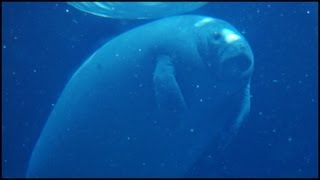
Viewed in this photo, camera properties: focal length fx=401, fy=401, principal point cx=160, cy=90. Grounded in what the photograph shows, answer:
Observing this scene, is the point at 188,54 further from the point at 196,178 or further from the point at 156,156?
the point at 196,178

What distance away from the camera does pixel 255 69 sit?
7.67 meters

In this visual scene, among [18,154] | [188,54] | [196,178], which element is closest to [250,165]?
[196,178]

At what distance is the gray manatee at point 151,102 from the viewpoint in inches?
208

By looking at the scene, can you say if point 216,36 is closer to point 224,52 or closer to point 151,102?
point 224,52

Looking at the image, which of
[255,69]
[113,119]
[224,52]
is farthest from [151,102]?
[255,69]

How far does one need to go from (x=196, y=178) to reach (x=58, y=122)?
2910 mm

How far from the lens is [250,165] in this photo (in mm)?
8062

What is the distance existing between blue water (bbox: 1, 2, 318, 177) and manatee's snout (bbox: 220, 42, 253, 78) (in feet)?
8.17

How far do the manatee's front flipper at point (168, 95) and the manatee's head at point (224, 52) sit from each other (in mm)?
562

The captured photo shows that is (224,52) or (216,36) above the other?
(216,36)

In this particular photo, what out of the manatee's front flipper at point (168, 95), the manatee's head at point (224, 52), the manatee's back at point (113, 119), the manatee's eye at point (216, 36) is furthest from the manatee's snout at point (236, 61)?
the manatee's back at point (113, 119)

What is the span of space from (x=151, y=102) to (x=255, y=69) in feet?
9.97

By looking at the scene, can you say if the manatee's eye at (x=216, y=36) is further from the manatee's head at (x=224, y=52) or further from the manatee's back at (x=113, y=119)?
the manatee's back at (x=113, y=119)

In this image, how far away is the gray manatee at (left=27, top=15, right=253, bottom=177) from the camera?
5289 mm
